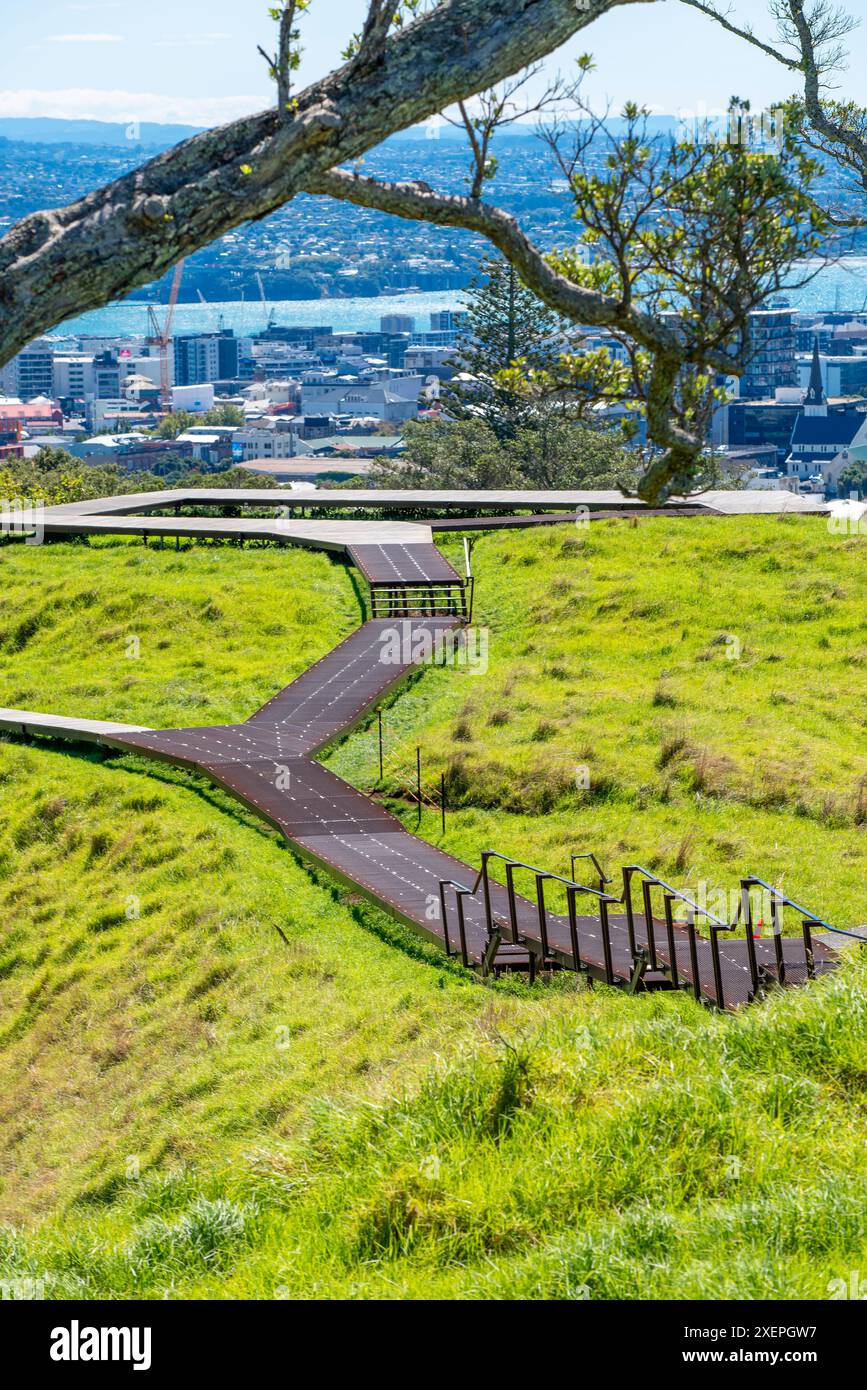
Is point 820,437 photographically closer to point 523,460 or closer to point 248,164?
point 523,460

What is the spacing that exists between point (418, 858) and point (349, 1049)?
4620 millimetres

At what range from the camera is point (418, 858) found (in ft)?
50.9

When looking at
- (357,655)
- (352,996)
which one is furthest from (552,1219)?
(357,655)

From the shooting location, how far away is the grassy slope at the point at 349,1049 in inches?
218

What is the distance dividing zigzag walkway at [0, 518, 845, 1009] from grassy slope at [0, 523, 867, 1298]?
1.21 ft

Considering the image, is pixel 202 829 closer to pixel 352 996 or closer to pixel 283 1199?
pixel 352 996

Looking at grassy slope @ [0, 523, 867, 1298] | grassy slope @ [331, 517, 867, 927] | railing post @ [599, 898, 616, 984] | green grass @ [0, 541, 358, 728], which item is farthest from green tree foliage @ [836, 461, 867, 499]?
railing post @ [599, 898, 616, 984]

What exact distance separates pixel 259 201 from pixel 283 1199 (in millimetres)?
4212

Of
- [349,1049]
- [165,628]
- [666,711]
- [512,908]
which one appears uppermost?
[165,628]

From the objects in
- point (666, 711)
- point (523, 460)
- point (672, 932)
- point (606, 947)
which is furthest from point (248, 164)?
point (523, 460)

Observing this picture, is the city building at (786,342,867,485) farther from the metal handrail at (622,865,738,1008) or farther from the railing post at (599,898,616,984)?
the metal handrail at (622,865,738,1008)

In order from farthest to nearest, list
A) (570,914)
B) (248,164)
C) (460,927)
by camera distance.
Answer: (460,927), (570,914), (248,164)

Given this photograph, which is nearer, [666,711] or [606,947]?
[606,947]

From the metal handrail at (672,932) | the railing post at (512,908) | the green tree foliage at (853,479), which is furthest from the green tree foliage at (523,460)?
the green tree foliage at (853,479)
